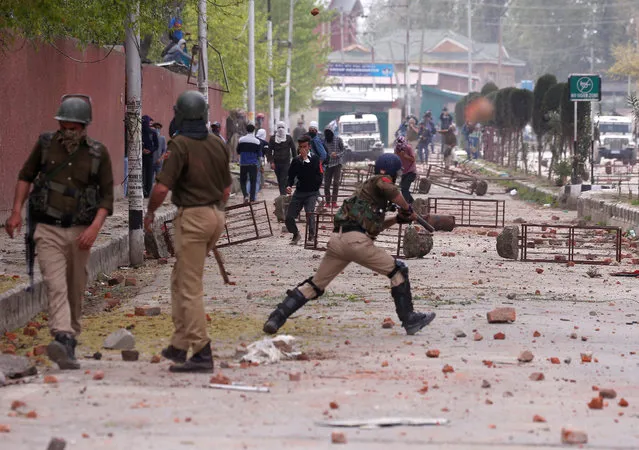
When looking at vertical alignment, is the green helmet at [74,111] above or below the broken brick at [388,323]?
above

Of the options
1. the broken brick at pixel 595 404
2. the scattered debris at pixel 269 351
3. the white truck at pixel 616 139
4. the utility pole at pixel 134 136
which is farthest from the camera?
the white truck at pixel 616 139

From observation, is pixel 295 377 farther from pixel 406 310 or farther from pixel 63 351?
pixel 406 310

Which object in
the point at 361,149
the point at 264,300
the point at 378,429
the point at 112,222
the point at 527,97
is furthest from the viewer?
the point at 361,149

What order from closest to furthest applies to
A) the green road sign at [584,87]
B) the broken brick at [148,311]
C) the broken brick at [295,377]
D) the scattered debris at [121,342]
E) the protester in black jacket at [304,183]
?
the broken brick at [295,377] → the scattered debris at [121,342] → the broken brick at [148,311] → the protester in black jacket at [304,183] → the green road sign at [584,87]

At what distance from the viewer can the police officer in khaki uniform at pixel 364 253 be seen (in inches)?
413

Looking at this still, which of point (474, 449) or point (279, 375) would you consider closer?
point (474, 449)

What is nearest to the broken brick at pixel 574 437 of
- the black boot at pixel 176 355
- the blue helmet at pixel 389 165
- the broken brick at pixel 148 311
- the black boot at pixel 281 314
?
the black boot at pixel 176 355

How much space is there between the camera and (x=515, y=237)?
17.1 meters

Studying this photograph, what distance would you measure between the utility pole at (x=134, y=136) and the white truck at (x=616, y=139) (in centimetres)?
4296

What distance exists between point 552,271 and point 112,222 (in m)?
6.91

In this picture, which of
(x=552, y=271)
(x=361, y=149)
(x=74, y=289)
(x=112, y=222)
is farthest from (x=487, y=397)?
(x=361, y=149)

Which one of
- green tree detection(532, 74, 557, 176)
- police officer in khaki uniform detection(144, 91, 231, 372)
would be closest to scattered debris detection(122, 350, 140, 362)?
police officer in khaki uniform detection(144, 91, 231, 372)

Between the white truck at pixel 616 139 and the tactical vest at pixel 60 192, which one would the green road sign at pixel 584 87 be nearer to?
the tactical vest at pixel 60 192

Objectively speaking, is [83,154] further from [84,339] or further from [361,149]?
[361,149]
